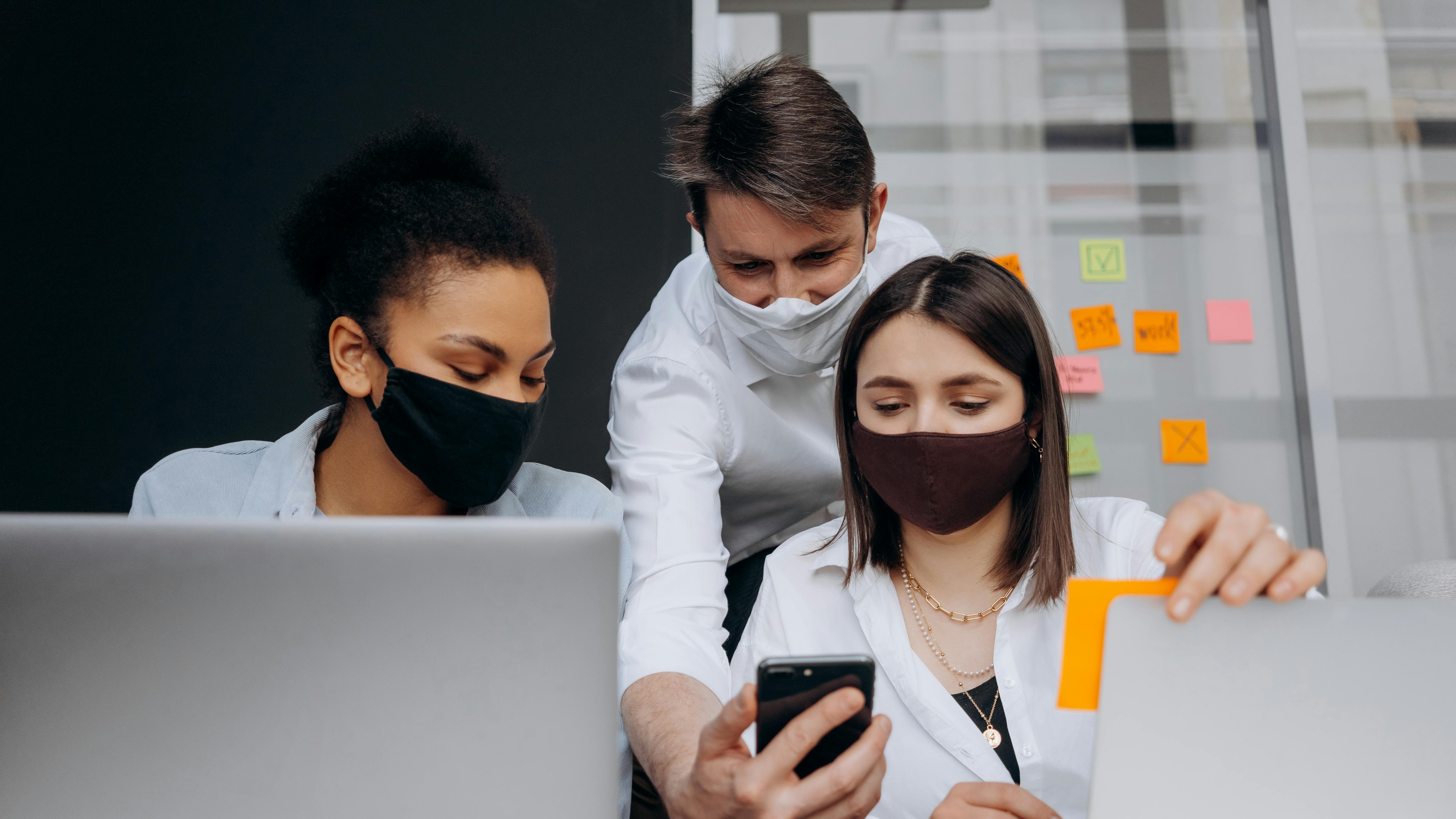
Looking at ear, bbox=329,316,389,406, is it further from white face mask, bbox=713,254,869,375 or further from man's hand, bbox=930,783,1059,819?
man's hand, bbox=930,783,1059,819

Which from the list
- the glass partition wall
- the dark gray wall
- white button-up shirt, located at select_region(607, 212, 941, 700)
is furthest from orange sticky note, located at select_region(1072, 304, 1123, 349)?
the dark gray wall

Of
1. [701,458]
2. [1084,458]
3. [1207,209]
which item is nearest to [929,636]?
[701,458]

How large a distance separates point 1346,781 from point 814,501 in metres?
1.25

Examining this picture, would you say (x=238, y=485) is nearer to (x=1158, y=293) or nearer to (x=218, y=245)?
(x=218, y=245)

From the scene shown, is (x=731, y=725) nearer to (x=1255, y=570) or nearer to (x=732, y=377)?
(x=1255, y=570)

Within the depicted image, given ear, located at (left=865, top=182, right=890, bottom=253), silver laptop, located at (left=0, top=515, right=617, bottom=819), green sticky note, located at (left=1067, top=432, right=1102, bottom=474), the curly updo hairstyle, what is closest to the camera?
silver laptop, located at (left=0, top=515, right=617, bottom=819)

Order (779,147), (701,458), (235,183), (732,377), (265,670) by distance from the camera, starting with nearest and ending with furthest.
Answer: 1. (265,670)
2. (779,147)
3. (701,458)
4. (732,377)
5. (235,183)

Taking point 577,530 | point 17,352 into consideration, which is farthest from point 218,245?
point 577,530

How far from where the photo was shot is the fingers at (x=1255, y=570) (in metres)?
0.67

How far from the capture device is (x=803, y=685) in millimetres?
690

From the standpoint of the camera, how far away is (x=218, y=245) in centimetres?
236

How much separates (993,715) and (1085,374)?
1667 mm

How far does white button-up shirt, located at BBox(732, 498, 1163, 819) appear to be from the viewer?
3.88 ft

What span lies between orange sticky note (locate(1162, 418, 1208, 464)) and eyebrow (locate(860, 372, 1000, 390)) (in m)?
1.58
